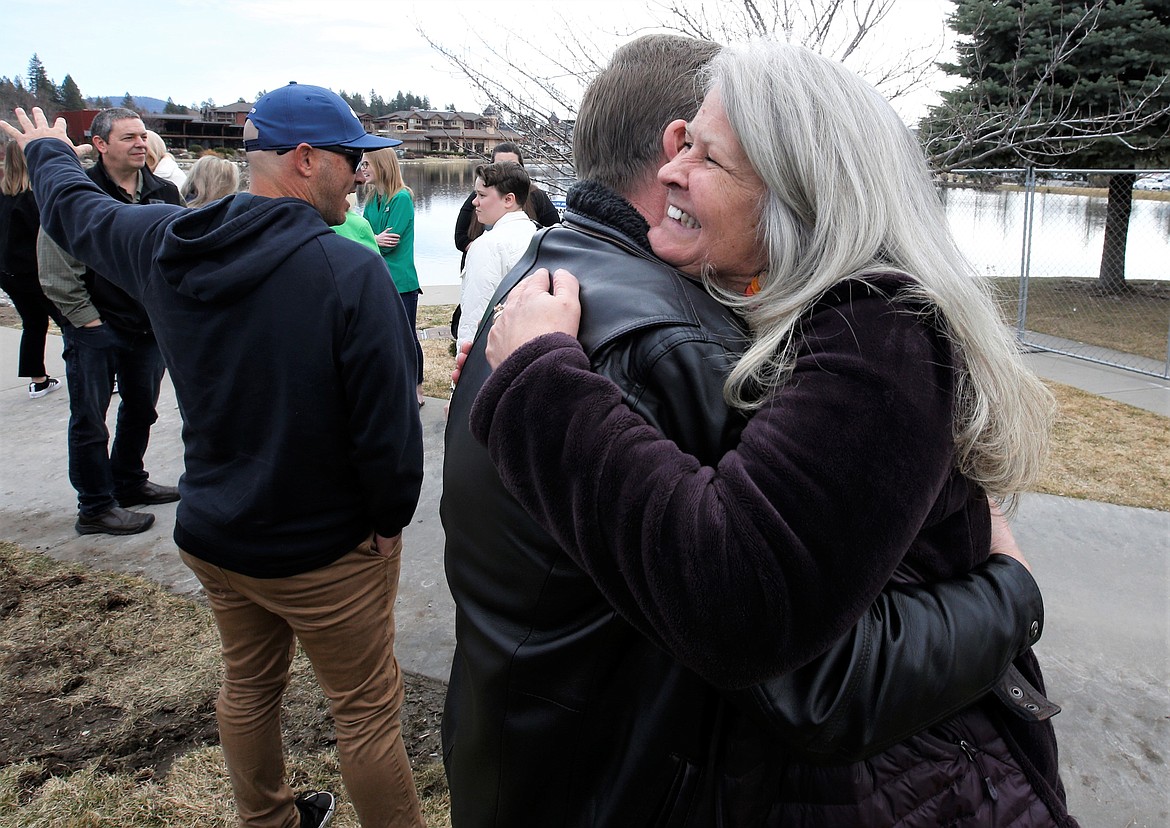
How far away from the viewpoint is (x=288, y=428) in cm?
210

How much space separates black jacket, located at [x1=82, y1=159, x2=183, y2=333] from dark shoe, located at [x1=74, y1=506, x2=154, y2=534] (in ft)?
3.42

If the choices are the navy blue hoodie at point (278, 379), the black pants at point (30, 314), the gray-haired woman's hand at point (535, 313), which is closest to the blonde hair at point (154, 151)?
the black pants at point (30, 314)

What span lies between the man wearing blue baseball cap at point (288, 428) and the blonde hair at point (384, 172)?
4050 millimetres

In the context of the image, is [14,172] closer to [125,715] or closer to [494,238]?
[494,238]

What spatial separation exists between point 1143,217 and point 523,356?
1026 inches

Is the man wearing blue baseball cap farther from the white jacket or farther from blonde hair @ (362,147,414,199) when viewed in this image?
blonde hair @ (362,147,414,199)

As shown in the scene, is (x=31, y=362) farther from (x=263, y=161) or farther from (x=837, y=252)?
(x=837, y=252)

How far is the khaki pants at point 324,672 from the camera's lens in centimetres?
221

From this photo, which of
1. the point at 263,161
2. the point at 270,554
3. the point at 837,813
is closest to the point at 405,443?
the point at 270,554

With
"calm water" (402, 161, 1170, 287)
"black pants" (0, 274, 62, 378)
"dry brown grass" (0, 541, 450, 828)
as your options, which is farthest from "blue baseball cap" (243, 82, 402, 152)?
"calm water" (402, 161, 1170, 287)

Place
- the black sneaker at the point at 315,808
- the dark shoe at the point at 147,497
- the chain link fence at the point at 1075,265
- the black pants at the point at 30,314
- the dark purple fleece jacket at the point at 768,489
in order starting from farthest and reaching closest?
1. the chain link fence at the point at 1075,265
2. the black pants at the point at 30,314
3. the dark shoe at the point at 147,497
4. the black sneaker at the point at 315,808
5. the dark purple fleece jacket at the point at 768,489

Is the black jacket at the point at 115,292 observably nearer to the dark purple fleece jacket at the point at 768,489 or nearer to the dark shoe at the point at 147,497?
the dark shoe at the point at 147,497

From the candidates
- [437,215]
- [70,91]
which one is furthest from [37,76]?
[437,215]

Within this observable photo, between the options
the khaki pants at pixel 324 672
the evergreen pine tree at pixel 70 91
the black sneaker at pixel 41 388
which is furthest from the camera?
the evergreen pine tree at pixel 70 91
